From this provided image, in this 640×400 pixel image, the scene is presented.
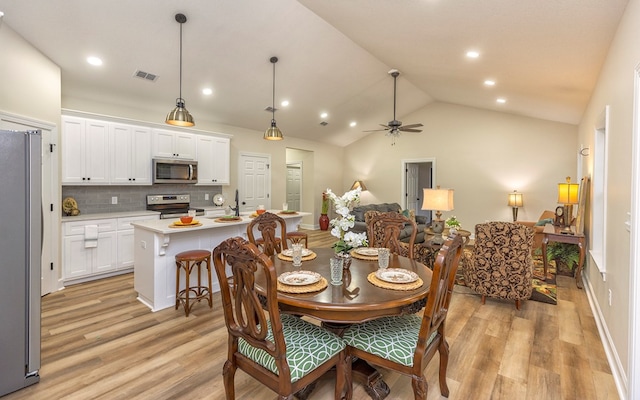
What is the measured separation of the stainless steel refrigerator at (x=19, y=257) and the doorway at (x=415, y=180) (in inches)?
312

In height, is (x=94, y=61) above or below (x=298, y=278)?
above

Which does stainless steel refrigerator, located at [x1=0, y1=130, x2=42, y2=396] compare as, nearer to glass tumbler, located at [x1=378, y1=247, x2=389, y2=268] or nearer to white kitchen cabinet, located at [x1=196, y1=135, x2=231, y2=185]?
glass tumbler, located at [x1=378, y1=247, x2=389, y2=268]

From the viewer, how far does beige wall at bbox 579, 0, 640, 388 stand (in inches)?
80.0

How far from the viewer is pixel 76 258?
4.09 meters

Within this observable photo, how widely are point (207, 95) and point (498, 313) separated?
5.21 meters

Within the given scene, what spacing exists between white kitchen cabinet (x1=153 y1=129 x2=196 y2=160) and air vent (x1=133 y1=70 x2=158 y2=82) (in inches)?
35.3

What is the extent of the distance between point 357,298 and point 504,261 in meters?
2.53

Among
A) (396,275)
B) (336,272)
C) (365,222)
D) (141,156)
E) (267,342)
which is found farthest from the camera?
(365,222)

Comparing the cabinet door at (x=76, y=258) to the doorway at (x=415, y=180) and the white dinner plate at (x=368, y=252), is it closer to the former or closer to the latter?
the white dinner plate at (x=368, y=252)

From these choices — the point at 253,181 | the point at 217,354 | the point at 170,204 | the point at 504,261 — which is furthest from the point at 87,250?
the point at 504,261

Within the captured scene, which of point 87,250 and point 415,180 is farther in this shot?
point 415,180

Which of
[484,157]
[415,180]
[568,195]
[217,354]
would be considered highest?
[484,157]

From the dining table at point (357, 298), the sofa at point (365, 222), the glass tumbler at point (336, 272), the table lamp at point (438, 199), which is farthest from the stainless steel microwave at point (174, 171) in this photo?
the glass tumbler at point (336, 272)

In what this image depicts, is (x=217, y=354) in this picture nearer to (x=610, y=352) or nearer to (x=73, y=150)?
(x=610, y=352)
